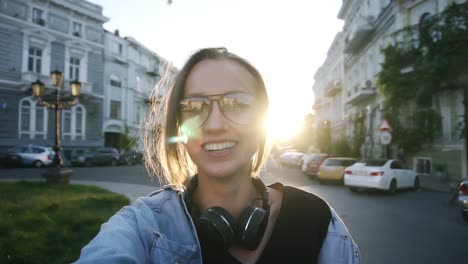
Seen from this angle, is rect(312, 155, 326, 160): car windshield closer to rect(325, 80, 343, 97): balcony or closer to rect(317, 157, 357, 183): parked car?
rect(317, 157, 357, 183): parked car

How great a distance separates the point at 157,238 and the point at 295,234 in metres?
0.66

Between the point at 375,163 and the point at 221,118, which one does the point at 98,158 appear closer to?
the point at 375,163

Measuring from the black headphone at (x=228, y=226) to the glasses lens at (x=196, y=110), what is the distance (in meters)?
0.37

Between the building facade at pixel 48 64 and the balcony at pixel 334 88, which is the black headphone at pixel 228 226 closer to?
the building facade at pixel 48 64

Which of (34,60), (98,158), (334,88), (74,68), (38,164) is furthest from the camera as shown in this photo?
(334,88)

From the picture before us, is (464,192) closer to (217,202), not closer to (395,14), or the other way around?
(217,202)

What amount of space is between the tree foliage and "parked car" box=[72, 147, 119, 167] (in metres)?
22.1

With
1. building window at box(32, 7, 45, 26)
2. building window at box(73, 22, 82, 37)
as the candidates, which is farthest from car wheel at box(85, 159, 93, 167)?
building window at box(73, 22, 82, 37)

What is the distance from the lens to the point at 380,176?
11.5 metres

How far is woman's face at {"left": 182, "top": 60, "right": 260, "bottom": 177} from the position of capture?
5.26 feet

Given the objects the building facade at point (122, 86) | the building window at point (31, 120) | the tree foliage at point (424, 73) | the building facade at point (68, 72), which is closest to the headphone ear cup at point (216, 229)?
the tree foliage at point (424, 73)

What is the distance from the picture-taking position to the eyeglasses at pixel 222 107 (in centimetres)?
165

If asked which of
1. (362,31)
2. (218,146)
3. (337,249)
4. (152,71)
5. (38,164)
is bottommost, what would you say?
(38,164)

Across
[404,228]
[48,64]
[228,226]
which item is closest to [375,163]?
[404,228]
